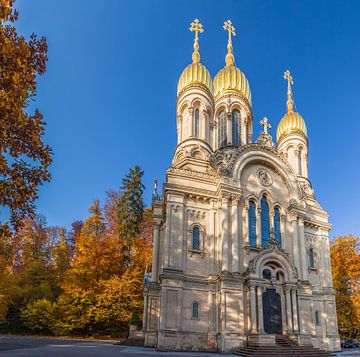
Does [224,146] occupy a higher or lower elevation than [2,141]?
higher

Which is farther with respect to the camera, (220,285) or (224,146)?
(224,146)

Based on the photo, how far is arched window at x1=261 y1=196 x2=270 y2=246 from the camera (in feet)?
75.4

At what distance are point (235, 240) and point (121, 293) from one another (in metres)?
12.5

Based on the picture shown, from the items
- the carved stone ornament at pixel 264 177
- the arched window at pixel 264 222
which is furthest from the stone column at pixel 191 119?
the arched window at pixel 264 222

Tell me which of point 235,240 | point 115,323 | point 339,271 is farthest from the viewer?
point 339,271

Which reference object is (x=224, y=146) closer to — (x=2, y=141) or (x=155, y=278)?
(x=155, y=278)

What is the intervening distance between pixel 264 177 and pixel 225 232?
605 centimetres

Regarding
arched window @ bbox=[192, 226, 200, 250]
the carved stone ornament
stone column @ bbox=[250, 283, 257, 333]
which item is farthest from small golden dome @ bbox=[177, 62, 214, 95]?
stone column @ bbox=[250, 283, 257, 333]

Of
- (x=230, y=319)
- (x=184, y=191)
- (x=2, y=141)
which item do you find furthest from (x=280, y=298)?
(x=2, y=141)

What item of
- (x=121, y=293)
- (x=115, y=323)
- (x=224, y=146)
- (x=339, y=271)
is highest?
(x=224, y=146)

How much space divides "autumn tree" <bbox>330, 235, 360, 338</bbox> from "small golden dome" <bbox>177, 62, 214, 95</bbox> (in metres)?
20.9

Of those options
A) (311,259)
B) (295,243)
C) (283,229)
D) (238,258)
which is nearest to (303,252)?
(295,243)

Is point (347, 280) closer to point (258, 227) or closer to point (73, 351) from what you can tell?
point (258, 227)

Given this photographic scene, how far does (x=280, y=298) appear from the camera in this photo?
21156mm
